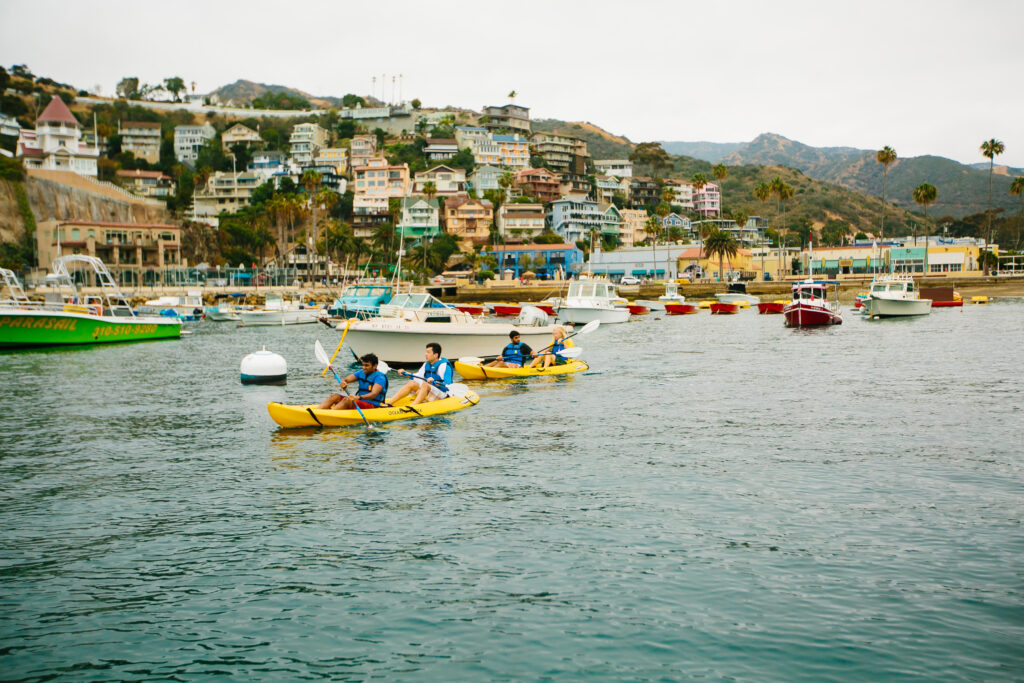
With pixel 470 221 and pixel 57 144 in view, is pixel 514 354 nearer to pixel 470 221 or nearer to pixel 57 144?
pixel 470 221

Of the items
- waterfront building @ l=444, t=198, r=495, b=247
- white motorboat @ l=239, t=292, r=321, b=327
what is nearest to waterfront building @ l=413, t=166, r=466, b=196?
waterfront building @ l=444, t=198, r=495, b=247

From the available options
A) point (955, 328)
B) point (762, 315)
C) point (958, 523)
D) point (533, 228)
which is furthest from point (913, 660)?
point (533, 228)

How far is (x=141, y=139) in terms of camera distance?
180250mm

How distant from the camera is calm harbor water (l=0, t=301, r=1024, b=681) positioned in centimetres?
777

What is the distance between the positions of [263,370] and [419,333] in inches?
237

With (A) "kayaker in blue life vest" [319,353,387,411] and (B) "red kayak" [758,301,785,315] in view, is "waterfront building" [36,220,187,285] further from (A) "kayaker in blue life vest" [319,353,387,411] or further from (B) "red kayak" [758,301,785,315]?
(A) "kayaker in blue life vest" [319,353,387,411]

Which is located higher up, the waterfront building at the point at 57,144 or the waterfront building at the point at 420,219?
the waterfront building at the point at 57,144

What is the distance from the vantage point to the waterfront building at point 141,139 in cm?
17838

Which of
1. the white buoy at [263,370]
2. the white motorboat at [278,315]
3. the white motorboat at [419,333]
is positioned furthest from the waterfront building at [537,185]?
the white buoy at [263,370]

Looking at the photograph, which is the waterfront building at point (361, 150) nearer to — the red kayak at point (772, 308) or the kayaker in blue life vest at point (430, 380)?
the red kayak at point (772, 308)

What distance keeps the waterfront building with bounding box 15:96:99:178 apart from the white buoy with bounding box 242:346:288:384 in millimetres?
130624

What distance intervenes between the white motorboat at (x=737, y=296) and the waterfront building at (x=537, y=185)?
6536 cm

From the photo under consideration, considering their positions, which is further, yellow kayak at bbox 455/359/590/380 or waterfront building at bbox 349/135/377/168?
waterfront building at bbox 349/135/377/168

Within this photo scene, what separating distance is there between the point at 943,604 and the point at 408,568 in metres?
6.38
